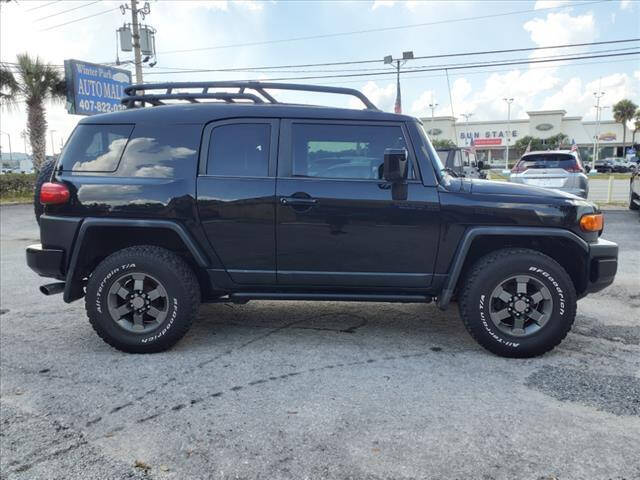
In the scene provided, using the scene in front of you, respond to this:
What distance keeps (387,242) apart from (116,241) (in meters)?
2.24

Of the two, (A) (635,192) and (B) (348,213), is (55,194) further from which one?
(A) (635,192)

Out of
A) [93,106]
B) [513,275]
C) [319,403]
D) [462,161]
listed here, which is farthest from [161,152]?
[93,106]

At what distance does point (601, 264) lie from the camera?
3.80 metres

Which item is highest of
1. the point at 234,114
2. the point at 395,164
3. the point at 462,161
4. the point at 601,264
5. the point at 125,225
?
the point at 234,114

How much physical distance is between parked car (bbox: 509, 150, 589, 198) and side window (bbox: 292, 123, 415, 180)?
7.59 m

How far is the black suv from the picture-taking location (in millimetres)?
3742

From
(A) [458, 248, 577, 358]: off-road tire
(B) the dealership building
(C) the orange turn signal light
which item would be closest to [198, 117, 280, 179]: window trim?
(A) [458, 248, 577, 358]: off-road tire

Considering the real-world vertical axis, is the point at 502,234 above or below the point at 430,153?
below

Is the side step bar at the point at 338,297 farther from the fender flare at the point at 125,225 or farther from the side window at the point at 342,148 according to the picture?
the side window at the point at 342,148

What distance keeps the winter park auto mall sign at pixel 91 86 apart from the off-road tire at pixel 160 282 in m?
18.1

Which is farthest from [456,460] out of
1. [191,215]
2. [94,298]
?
[94,298]

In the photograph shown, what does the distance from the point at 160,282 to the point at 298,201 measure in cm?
125

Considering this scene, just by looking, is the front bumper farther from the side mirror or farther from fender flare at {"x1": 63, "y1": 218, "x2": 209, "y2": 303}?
fender flare at {"x1": 63, "y1": 218, "x2": 209, "y2": 303}

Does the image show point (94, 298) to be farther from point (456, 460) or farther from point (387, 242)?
point (456, 460)
